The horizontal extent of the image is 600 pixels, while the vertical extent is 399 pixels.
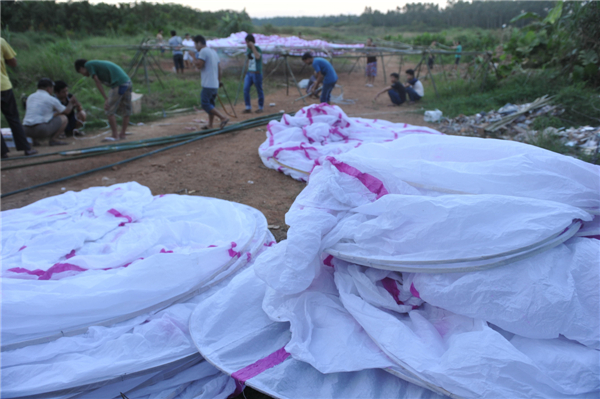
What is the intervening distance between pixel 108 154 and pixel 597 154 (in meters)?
5.67

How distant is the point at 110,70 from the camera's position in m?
5.28

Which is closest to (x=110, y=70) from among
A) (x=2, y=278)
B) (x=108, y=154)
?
(x=108, y=154)

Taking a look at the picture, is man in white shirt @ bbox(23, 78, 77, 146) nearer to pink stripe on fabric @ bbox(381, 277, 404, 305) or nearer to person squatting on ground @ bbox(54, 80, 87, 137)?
person squatting on ground @ bbox(54, 80, 87, 137)

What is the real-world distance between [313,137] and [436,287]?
3224 millimetres

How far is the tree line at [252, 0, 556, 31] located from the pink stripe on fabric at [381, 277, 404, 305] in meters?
27.2

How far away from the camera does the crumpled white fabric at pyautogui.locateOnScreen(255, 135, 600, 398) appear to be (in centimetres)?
119

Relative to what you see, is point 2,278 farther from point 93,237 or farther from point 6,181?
point 6,181

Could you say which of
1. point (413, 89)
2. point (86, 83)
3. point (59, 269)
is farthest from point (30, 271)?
point (86, 83)

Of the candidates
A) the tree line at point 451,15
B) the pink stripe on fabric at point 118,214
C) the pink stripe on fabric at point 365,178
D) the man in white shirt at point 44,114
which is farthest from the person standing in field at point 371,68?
the tree line at point 451,15

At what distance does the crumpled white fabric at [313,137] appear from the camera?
4.05m

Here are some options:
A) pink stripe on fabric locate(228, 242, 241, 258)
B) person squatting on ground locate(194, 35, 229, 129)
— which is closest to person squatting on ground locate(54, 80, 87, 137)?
person squatting on ground locate(194, 35, 229, 129)

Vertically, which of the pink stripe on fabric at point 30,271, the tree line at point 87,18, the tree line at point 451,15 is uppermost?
the tree line at point 451,15

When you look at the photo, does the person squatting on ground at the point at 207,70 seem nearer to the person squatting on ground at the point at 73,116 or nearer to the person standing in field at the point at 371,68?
the person squatting on ground at the point at 73,116

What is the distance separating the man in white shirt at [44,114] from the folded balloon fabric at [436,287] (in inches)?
201
